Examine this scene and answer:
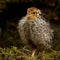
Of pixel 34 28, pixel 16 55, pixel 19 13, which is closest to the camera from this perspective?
pixel 16 55

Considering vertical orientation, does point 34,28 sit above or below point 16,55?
above

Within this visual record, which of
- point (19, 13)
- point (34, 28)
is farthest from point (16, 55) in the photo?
point (19, 13)

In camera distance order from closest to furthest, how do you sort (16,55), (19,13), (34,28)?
(16,55)
(34,28)
(19,13)

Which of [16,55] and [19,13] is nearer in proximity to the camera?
[16,55]

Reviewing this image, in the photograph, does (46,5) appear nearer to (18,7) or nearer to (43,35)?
(18,7)

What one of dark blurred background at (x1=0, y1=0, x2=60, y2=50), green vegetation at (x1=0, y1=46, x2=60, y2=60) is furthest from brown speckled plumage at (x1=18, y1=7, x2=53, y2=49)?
dark blurred background at (x1=0, y1=0, x2=60, y2=50)

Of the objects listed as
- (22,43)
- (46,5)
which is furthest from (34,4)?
(22,43)

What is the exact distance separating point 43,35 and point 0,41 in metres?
1.38

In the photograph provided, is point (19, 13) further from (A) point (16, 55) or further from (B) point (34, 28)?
(A) point (16, 55)

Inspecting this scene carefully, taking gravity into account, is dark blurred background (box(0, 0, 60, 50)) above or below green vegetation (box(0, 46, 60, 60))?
above

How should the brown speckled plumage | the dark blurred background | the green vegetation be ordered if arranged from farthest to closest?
the dark blurred background < the brown speckled plumage < the green vegetation

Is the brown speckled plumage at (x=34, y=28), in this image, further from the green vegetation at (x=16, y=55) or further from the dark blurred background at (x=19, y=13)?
the dark blurred background at (x=19, y=13)

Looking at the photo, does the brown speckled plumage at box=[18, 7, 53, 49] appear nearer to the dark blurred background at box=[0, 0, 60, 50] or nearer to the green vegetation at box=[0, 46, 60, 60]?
the green vegetation at box=[0, 46, 60, 60]

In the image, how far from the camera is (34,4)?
4570 mm
